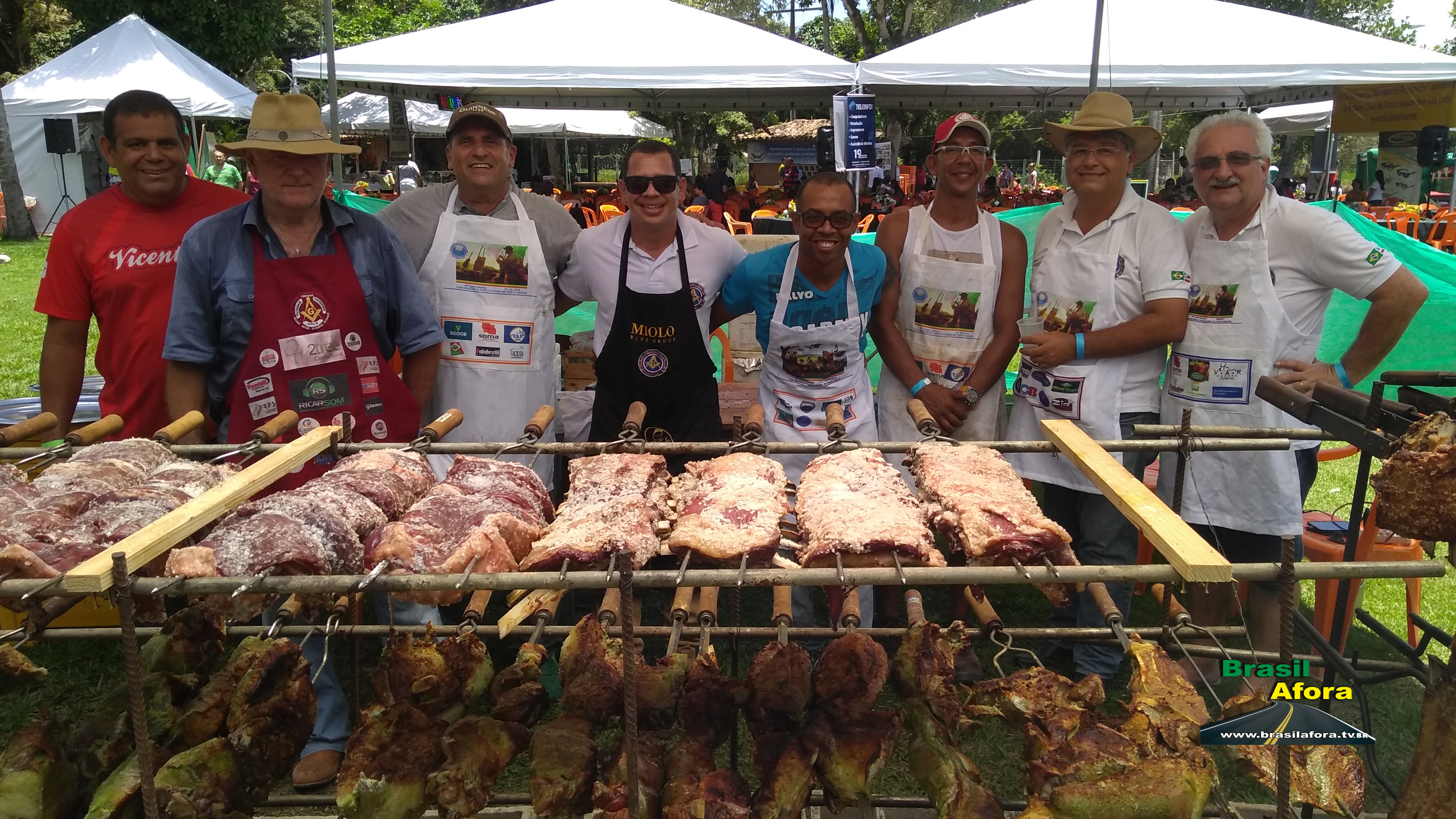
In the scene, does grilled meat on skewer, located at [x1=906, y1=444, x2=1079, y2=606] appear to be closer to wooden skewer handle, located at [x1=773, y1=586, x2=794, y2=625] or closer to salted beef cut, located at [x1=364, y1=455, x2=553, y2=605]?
wooden skewer handle, located at [x1=773, y1=586, x2=794, y2=625]

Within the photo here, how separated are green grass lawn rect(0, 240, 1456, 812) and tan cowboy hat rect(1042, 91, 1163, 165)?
2353 mm

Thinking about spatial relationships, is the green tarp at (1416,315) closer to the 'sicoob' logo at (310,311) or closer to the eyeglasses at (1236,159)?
Result: the eyeglasses at (1236,159)

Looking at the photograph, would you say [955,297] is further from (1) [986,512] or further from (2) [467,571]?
(2) [467,571]

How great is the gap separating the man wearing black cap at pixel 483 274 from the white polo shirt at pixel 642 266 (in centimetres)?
14

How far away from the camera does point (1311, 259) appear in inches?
138

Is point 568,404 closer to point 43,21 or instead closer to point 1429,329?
point 1429,329

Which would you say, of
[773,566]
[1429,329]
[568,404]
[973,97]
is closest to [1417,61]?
[1429,329]

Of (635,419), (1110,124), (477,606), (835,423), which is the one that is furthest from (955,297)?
(477,606)

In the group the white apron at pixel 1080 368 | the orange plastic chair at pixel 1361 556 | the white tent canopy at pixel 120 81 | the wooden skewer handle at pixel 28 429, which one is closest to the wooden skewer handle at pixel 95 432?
the wooden skewer handle at pixel 28 429

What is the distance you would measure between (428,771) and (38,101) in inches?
843

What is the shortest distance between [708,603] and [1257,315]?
2523mm

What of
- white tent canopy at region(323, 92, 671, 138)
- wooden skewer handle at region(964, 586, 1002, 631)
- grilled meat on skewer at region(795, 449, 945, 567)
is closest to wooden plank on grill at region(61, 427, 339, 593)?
grilled meat on skewer at region(795, 449, 945, 567)

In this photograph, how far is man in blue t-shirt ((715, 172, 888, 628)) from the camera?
3.65 metres

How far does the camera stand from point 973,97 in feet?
36.4
